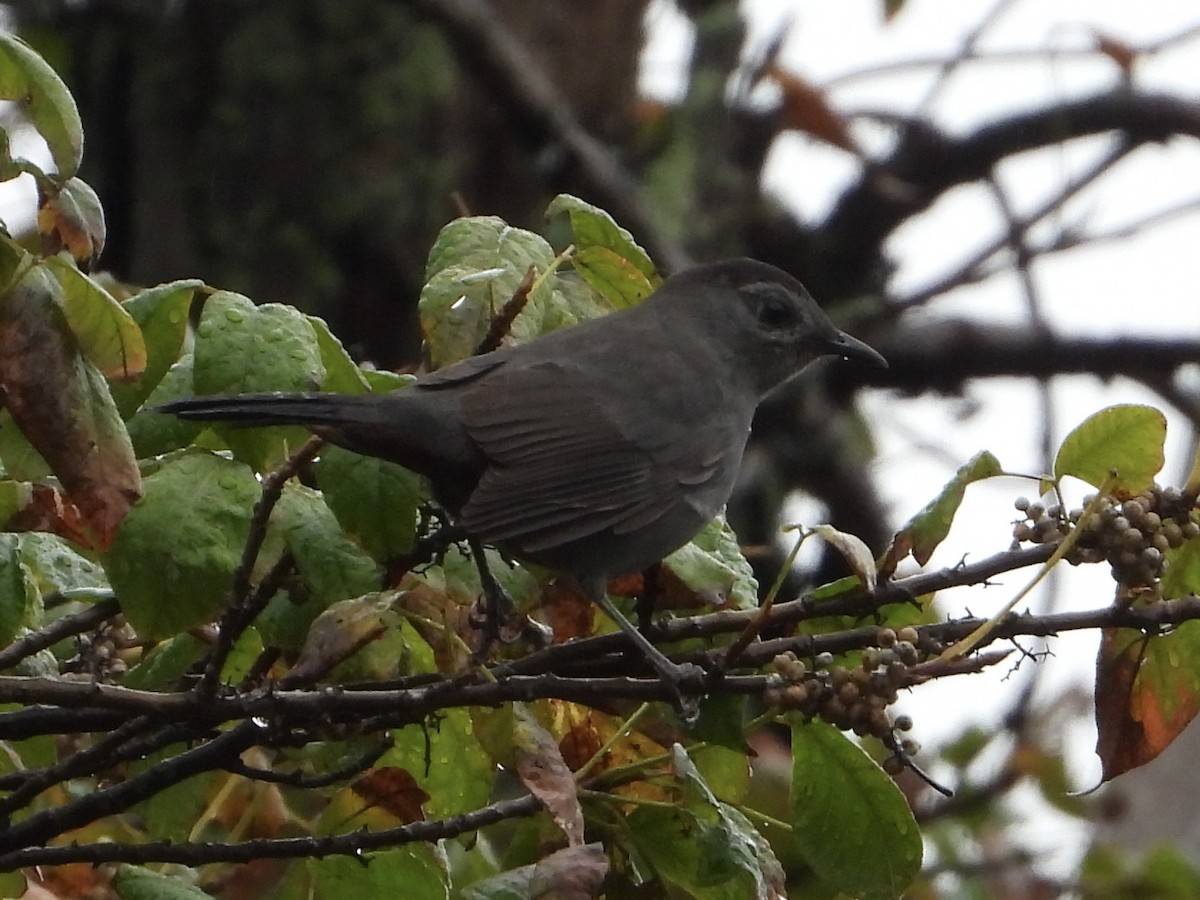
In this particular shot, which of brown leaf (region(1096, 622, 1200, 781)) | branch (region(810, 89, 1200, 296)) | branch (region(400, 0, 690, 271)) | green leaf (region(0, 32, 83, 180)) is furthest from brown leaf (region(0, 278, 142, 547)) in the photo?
branch (region(810, 89, 1200, 296))

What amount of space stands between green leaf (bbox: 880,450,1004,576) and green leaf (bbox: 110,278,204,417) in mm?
969

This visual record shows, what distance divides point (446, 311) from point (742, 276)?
196 cm

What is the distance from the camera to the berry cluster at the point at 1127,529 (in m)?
2.01

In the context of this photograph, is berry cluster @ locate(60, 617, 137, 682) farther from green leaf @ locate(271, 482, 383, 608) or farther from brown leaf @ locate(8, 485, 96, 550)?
green leaf @ locate(271, 482, 383, 608)

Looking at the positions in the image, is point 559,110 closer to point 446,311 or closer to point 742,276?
point 742,276

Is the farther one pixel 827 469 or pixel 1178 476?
pixel 827 469

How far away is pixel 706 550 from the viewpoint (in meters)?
2.63

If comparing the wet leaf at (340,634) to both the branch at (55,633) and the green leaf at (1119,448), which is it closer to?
the branch at (55,633)

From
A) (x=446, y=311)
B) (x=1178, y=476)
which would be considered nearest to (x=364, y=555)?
(x=446, y=311)

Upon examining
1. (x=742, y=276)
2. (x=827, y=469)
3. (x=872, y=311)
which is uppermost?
(x=742, y=276)

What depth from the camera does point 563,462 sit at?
3.29m

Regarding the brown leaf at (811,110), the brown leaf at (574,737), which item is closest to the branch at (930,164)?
the brown leaf at (811,110)

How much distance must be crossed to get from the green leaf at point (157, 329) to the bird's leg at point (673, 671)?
67 centimetres

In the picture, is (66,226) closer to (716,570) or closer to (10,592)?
(10,592)
